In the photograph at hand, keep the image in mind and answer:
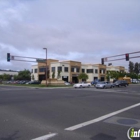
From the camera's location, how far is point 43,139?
223 inches

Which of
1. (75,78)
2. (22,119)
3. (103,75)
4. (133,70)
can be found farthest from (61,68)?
(133,70)

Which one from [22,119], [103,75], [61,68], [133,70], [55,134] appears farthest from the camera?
[133,70]

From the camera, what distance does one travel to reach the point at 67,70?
7988 centimetres

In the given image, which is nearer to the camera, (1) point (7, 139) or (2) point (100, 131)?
(1) point (7, 139)

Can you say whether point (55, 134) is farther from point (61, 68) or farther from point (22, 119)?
point (61, 68)

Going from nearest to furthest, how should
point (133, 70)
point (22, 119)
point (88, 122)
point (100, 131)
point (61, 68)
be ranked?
point (100, 131)
point (88, 122)
point (22, 119)
point (61, 68)
point (133, 70)

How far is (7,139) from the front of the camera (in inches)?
223

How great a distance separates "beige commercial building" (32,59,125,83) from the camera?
78312 millimetres

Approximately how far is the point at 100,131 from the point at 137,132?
1.25 metres

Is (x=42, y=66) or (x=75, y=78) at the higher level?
(x=42, y=66)

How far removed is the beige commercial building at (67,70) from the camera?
78312 mm

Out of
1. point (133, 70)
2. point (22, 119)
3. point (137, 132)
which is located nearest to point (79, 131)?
point (137, 132)

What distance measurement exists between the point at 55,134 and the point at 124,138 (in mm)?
2207

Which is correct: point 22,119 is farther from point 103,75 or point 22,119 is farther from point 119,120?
point 103,75
